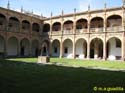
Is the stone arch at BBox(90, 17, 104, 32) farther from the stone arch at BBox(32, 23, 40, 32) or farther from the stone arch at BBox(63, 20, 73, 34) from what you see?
the stone arch at BBox(32, 23, 40, 32)

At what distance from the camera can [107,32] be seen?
109 ft

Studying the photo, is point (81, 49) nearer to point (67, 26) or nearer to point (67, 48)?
point (67, 48)

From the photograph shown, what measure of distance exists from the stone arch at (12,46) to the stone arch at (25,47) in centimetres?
149

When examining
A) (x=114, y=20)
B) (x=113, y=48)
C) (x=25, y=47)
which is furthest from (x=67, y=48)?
(x=114, y=20)

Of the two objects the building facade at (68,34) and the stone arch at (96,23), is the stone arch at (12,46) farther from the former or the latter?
the stone arch at (96,23)

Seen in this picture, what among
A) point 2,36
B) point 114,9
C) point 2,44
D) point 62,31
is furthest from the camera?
point 62,31

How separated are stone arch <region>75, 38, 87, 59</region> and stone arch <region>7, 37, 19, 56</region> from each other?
11.4 metres

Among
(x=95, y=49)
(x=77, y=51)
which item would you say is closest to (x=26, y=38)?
(x=77, y=51)

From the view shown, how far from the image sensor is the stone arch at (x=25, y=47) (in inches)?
1629

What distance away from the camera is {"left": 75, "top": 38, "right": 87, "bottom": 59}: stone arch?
38281 mm

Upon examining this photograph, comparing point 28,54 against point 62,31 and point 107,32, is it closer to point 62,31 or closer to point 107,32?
point 62,31

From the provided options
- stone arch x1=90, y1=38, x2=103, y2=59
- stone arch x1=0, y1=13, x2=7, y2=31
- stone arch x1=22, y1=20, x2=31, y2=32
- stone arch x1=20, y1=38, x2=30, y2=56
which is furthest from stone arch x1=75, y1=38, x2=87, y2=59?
stone arch x1=0, y1=13, x2=7, y2=31

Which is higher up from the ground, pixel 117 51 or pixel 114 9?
pixel 114 9

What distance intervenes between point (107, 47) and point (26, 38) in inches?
610
